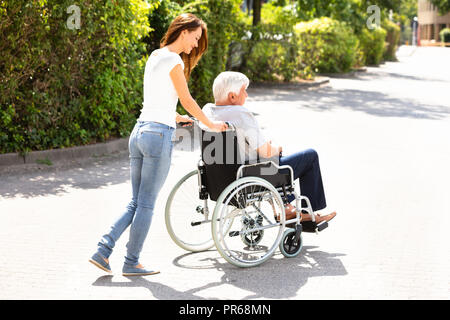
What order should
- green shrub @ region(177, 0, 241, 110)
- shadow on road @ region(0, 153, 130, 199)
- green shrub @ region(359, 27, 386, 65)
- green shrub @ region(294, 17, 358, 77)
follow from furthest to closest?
1. green shrub @ region(359, 27, 386, 65)
2. green shrub @ region(294, 17, 358, 77)
3. green shrub @ region(177, 0, 241, 110)
4. shadow on road @ region(0, 153, 130, 199)

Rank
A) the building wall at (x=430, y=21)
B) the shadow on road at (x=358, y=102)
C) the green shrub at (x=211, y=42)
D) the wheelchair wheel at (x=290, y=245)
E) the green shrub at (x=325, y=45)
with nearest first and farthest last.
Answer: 1. the wheelchair wheel at (x=290, y=245)
2. the green shrub at (x=211, y=42)
3. the shadow on road at (x=358, y=102)
4. the green shrub at (x=325, y=45)
5. the building wall at (x=430, y=21)

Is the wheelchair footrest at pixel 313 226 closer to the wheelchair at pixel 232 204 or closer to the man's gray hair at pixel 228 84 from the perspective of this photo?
the wheelchair at pixel 232 204

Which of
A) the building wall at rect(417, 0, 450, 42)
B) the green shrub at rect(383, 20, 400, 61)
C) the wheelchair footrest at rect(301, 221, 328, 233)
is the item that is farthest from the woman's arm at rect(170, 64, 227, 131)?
the building wall at rect(417, 0, 450, 42)

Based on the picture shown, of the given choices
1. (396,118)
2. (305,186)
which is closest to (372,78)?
(396,118)

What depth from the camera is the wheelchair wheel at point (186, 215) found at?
17.4 feet

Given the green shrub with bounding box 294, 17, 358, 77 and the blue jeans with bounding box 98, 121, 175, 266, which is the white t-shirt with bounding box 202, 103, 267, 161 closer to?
the blue jeans with bounding box 98, 121, 175, 266

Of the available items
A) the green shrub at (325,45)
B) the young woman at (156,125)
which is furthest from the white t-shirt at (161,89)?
the green shrub at (325,45)

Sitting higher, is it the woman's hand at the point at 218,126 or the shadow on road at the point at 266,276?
the woman's hand at the point at 218,126

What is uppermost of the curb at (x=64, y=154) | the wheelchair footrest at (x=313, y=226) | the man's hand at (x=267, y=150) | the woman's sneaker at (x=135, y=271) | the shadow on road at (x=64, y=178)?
the man's hand at (x=267, y=150)

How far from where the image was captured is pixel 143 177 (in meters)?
4.77

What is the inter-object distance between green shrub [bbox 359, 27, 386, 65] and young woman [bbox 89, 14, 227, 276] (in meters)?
31.1

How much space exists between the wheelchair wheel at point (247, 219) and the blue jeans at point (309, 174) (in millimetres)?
294

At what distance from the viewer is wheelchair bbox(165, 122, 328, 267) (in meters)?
5.02

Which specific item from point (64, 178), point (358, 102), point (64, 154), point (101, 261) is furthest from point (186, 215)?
point (358, 102)
